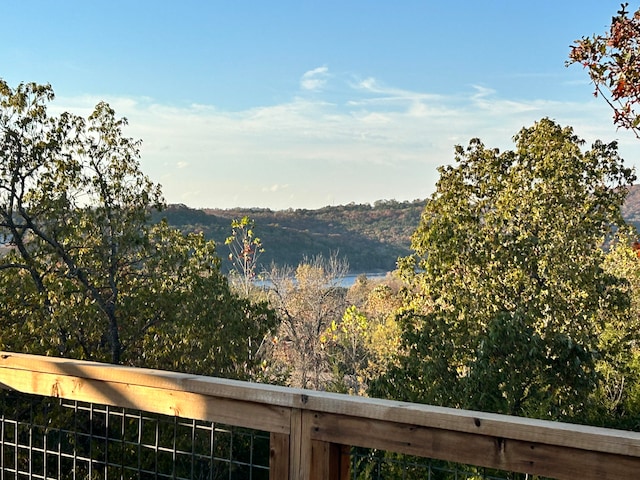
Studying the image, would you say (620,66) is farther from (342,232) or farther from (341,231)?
(341,231)

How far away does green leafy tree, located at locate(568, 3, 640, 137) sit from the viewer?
3.70m

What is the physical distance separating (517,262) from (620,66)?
5428 mm

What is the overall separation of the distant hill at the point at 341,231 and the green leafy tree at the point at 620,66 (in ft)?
57.7

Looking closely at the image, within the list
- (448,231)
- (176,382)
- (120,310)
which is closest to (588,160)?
(448,231)

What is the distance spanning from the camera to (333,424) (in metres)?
1.62

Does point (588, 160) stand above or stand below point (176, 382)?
above

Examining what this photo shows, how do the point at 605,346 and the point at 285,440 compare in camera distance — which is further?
the point at 605,346

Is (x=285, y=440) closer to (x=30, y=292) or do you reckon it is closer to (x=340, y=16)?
(x=30, y=292)

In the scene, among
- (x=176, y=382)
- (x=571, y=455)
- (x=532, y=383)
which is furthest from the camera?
(x=532, y=383)

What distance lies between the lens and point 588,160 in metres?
9.89

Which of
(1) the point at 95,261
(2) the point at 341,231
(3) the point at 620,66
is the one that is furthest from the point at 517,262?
(2) the point at 341,231

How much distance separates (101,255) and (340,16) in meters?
18.8

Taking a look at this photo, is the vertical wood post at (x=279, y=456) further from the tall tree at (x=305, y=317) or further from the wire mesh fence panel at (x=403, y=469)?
the tall tree at (x=305, y=317)

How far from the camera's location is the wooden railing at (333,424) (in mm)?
1351
